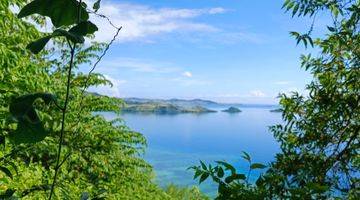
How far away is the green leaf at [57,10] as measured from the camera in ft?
2.56

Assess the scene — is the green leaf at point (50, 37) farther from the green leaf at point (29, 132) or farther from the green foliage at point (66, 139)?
the green foliage at point (66, 139)

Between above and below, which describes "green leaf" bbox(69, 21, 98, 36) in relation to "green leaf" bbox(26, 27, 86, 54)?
above

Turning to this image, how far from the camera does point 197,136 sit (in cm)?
14062

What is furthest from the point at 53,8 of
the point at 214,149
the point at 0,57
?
the point at 214,149

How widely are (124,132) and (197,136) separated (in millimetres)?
128141

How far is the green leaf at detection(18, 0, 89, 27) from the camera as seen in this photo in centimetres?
78

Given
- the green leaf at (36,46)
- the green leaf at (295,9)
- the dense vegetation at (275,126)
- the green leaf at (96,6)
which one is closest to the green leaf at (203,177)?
the dense vegetation at (275,126)

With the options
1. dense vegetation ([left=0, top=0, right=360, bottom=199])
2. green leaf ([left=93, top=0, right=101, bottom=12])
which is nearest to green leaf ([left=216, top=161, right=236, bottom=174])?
dense vegetation ([left=0, top=0, right=360, bottom=199])

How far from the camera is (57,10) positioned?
82 cm

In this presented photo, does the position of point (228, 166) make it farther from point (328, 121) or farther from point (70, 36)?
point (328, 121)

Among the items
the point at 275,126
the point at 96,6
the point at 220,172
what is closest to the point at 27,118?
the point at 96,6

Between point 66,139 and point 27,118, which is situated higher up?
point 27,118

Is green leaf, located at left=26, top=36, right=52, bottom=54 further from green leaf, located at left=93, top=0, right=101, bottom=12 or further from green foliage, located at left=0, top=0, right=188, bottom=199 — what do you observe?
green foliage, located at left=0, top=0, right=188, bottom=199

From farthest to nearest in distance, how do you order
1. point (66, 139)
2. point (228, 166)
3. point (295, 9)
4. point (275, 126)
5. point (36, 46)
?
point (66, 139), point (275, 126), point (295, 9), point (228, 166), point (36, 46)
